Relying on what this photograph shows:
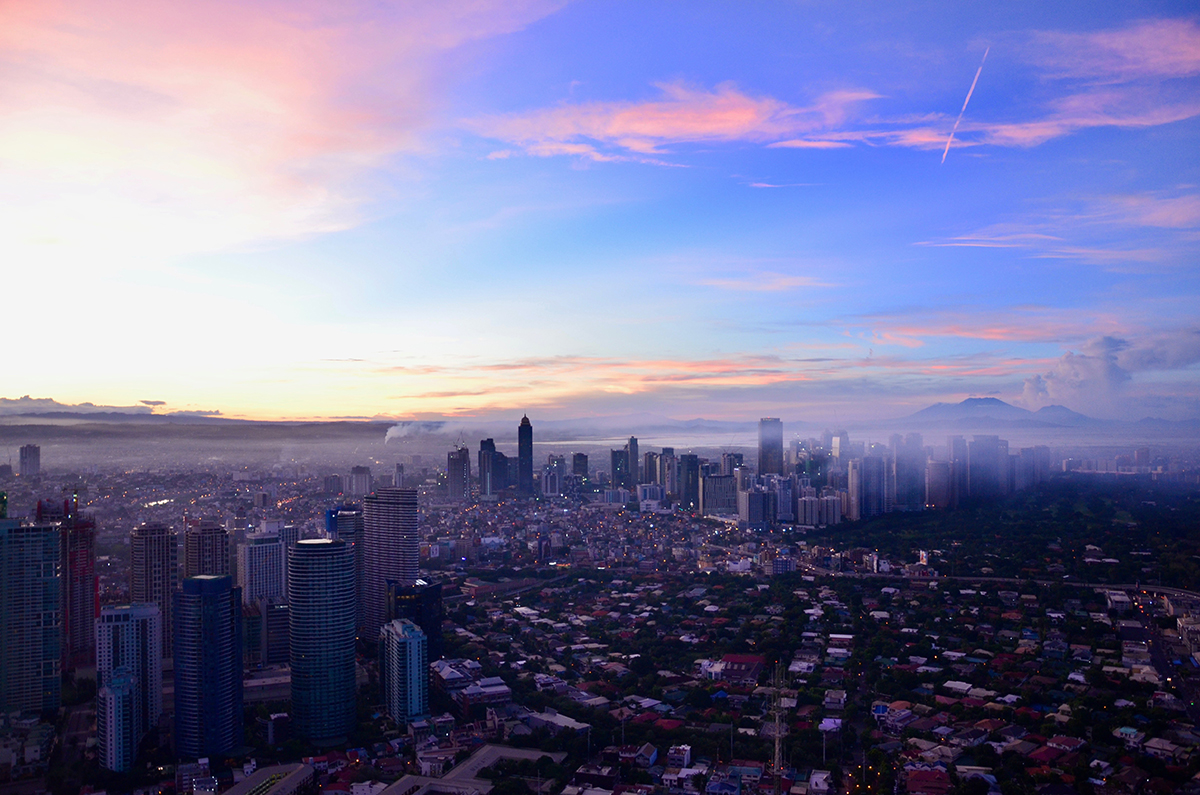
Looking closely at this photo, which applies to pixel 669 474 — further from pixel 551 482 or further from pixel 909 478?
pixel 909 478

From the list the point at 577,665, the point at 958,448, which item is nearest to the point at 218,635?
the point at 577,665

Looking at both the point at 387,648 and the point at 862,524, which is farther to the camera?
the point at 862,524

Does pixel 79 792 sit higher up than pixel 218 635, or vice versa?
pixel 218 635

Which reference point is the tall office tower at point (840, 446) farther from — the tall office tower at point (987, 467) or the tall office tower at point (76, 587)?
the tall office tower at point (76, 587)

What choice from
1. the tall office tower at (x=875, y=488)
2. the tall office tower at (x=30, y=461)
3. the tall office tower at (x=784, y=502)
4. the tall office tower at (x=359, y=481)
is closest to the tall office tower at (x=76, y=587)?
the tall office tower at (x=30, y=461)

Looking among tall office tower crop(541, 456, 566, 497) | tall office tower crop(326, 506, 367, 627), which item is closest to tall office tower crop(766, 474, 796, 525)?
tall office tower crop(541, 456, 566, 497)

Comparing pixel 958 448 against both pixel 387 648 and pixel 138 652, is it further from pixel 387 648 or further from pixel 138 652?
pixel 138 652

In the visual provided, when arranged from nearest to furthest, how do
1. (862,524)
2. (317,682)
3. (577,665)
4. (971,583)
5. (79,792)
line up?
(79,792) → (317,682) → (577,665) → (971,583) → (862,524)
